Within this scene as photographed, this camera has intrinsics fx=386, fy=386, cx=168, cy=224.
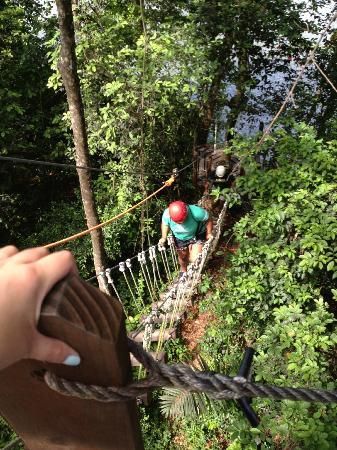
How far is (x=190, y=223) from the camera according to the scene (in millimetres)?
4281

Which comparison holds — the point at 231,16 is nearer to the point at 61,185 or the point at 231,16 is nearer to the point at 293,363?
the point at 61,185

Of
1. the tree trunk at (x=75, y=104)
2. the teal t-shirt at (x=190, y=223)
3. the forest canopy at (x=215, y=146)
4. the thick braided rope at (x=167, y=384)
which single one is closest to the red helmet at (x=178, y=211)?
the teal t-shirt at (x=190, y=223)

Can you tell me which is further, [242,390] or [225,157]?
[225,157]

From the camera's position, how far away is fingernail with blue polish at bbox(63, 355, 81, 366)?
18.8 inches

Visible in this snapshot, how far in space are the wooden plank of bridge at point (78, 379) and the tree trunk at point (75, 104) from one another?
10.00ft

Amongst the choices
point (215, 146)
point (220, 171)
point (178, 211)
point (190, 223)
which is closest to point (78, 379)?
point (178, 211)

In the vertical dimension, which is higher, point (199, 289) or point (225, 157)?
point (225, 157)

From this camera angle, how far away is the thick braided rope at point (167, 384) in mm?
503

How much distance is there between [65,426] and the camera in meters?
0.60

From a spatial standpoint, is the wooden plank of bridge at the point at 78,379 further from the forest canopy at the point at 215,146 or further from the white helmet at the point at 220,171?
the white helmet at the point at 220,171

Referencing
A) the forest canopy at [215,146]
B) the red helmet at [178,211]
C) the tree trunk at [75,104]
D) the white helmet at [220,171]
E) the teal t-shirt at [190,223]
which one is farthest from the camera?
the white helmet at [220,171]

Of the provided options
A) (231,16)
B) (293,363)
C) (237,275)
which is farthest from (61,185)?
(293,363)

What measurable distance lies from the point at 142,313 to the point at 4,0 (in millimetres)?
5007

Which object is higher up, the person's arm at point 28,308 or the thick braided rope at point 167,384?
the person's arm at point 28,308
